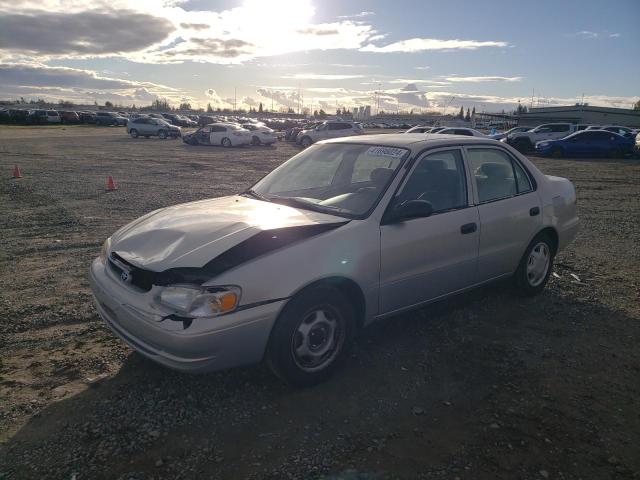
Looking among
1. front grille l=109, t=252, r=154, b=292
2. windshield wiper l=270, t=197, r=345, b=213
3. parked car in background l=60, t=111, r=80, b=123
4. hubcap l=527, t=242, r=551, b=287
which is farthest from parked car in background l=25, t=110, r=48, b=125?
hubcap l=527, t=242, r=551, b=287

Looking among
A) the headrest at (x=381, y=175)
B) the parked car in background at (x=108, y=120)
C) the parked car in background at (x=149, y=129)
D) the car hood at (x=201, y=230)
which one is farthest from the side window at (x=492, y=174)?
the parked car in background at (x=108, y=120)

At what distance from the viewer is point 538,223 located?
16.1 ft

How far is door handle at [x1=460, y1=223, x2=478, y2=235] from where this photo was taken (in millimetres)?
4109

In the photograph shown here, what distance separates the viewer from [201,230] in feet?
11.3

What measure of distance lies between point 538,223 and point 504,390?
2.16 m

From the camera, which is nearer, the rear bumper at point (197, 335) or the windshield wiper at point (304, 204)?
the rear bumper at point (197, 335)

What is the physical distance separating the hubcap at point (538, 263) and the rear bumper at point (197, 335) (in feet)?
10.4

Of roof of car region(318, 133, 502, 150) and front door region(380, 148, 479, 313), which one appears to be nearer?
front door region(380, 148, 479, 313)

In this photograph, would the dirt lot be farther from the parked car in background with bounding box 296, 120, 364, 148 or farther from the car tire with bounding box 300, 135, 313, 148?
the car tire with bounding box 300, 135, 313, 148

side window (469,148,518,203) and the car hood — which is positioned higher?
side window (469,148,518,203)

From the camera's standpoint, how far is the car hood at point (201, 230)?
3.13m

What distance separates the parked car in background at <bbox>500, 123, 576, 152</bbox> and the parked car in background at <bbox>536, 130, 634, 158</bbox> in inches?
125

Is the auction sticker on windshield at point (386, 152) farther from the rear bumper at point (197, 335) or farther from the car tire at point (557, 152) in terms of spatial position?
the car tire at point (557, 152)

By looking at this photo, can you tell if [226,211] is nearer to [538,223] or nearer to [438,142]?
[438,142]
